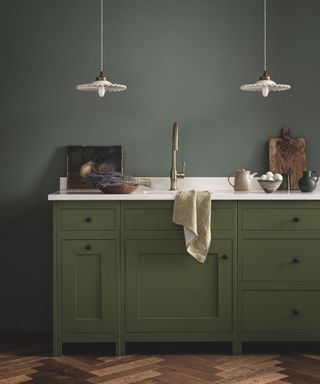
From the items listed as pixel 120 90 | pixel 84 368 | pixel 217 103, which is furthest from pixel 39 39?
pixel 84 368

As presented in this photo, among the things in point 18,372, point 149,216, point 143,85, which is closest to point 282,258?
point 149,216

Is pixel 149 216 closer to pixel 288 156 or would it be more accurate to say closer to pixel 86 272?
→ pixel 86 272

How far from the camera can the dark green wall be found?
4.46 m

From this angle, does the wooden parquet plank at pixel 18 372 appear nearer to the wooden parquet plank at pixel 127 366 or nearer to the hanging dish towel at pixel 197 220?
the wooden parquet plank at pixel 127 366

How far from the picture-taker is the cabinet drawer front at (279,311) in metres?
3.95

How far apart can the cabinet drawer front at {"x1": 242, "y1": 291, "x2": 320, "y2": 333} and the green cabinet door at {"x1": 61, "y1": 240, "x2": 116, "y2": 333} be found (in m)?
0.78

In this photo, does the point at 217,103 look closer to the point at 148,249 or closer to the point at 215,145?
the point at 215,145

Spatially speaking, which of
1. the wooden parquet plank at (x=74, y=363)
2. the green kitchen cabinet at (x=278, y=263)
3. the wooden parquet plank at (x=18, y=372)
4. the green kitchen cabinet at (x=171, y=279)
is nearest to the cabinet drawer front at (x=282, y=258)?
the green kitchen cabinet at (x=278, y=263)

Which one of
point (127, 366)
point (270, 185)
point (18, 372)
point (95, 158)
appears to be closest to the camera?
point (18, 372)

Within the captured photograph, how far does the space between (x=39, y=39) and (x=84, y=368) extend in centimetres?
212

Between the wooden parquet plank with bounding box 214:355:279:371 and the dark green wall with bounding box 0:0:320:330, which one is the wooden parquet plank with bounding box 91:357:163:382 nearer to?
the wooden parquet plank with bounding box 214:355:279:371

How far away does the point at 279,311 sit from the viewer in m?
3.96

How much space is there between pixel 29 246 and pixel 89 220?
75 centimetres

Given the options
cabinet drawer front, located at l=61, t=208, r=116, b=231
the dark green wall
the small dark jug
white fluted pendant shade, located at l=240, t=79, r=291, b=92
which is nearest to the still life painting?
the dark green wall
